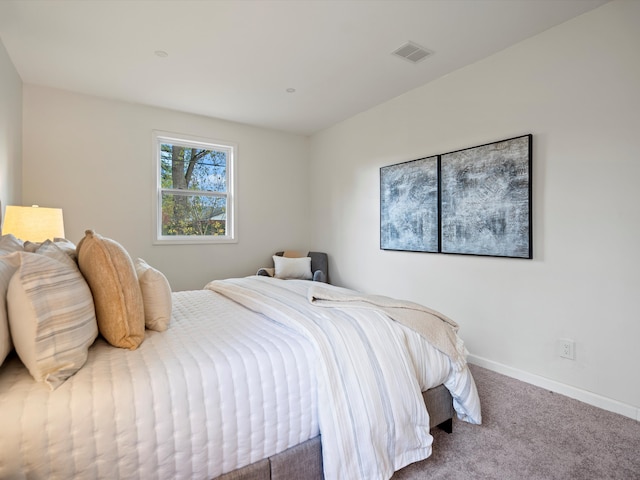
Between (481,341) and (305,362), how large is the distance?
2138 mm

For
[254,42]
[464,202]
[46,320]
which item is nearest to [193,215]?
[254,42]

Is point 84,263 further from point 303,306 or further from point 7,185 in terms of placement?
point 7,185

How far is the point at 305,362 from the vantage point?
130cm

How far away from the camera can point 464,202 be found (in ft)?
9.45

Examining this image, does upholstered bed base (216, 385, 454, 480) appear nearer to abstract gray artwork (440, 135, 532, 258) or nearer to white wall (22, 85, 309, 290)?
abstract gray artwork (440, 135, 532, 258)

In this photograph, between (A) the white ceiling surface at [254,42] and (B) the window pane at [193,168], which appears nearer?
(A) the white ceiling surface at [254,42]

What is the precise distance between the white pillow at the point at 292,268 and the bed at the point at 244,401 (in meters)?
2.47

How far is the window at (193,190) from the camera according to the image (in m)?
3.97

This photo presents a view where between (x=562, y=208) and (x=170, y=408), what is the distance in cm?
266

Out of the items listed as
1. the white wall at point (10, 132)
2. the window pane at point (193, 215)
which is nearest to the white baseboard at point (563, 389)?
the window pane at point (193, 215)

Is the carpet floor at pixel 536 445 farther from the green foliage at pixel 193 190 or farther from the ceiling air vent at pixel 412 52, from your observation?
the green foliage at pixel 193 190

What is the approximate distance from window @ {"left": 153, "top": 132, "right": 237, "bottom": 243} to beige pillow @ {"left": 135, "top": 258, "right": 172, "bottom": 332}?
254 cm

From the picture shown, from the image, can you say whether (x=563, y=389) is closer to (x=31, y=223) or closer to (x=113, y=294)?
(x=113, y=294)

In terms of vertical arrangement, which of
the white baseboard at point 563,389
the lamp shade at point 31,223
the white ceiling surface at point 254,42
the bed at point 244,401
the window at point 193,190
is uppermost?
the white ceiling surface at point 254,42
